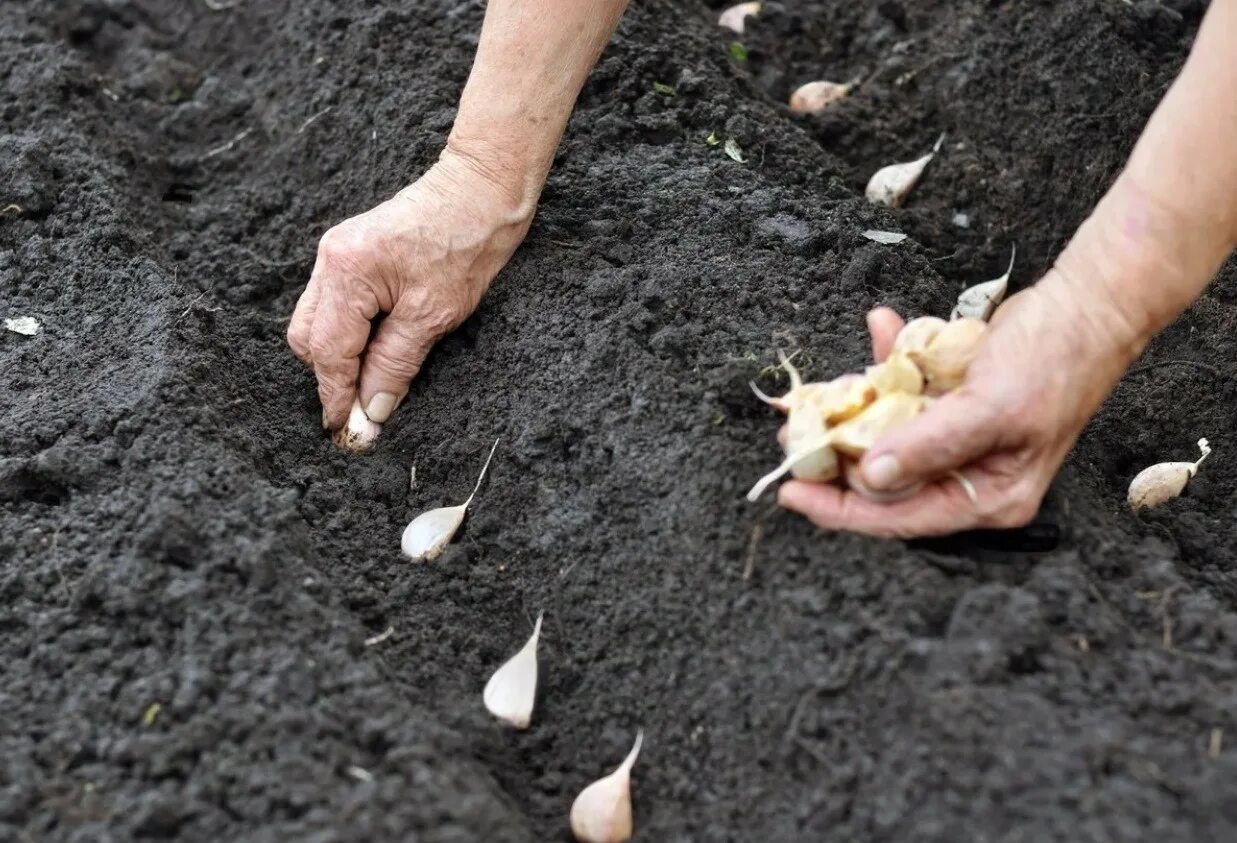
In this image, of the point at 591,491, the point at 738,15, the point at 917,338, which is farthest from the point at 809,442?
the point at 738,15

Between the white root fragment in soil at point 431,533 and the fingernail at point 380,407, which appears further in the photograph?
the fingernail at point 380,407

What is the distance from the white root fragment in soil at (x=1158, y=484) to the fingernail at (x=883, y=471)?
2.42ft

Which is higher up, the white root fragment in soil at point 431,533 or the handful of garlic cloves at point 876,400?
the handful of garlic cloves at point 876,400

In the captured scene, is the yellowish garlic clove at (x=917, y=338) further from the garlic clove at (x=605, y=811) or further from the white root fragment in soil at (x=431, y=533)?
the white root fragment in soil at (x=431, y=533)

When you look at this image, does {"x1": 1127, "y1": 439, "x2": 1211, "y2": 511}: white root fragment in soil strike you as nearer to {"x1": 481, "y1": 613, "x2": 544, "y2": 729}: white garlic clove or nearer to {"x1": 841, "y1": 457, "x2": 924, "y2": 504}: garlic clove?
{"x1": 841, "y1": 457, "x2": 924, "y2": 504}: garlic clove

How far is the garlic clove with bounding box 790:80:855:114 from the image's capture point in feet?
9.81

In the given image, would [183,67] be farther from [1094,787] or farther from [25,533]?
[1094,787]

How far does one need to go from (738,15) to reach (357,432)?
1634 mm

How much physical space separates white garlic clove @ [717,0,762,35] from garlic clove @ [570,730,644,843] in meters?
2.14

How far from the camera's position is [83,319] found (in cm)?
238

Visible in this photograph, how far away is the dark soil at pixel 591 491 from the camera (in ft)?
5.02

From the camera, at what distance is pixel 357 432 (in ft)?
7.46

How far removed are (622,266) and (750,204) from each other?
28 cm

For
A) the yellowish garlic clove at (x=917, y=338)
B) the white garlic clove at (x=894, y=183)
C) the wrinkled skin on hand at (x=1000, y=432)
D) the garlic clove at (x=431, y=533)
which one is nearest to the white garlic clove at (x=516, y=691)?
the garlic clove at (x=431, y=533)
